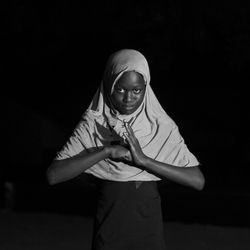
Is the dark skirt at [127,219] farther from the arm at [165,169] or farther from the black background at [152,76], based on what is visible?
the black background at [152,76]

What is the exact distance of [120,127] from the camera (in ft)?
10.5

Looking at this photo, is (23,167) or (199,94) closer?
(23,167)

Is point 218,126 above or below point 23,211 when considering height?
above

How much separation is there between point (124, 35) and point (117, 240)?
6.79 metres

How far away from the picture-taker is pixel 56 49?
425 inches

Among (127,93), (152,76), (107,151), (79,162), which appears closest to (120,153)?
(107,151)

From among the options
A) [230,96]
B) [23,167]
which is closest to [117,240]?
[23,167]

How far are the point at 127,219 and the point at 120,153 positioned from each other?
32 centimetres

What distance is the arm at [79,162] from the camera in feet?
10.1

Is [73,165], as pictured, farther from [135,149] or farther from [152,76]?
[152,76]

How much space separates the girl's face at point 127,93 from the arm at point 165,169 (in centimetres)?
12

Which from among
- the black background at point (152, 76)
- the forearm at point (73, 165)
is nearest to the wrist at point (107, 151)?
the forearm at point (73, 165)

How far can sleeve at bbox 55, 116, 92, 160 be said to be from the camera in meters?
3.23

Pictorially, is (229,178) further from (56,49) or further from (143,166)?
(143,166)
